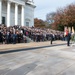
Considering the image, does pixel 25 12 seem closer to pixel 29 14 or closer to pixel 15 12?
pixel 29 14

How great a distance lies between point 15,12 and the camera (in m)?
51.3

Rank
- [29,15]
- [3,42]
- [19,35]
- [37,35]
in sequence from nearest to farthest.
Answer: [3,42] → [19,35] → [37,35] → [29,15]

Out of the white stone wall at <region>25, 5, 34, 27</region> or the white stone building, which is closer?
the white stone building

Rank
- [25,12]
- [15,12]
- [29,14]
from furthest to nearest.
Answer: [29,14]
[25,12]
[15,12]

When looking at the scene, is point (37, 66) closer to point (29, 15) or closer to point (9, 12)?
point (9, 12)

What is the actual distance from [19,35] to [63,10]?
40.3 m

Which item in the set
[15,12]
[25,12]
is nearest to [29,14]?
[25,12]

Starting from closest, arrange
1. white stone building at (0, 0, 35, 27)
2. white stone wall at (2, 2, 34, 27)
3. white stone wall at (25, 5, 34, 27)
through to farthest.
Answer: white stone building at (0, 0, 35, 27) < white stone wall at (2, 2, 34, 27) < white stone wall at (25, 5, 34, 27)

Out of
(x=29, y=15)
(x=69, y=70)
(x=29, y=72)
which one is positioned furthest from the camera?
(x=29, y=15)

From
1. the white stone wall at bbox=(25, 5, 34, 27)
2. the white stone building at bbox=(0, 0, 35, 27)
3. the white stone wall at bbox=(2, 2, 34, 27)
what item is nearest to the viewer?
the white stone building at bbox=(0, 0, 35, 27)

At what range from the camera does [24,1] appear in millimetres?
54250

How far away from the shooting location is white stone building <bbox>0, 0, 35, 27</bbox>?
48469 millimetres

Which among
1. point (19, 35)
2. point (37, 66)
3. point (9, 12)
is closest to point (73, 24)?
point (9, 12)

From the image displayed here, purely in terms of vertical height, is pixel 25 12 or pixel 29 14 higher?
pixel 25 12
